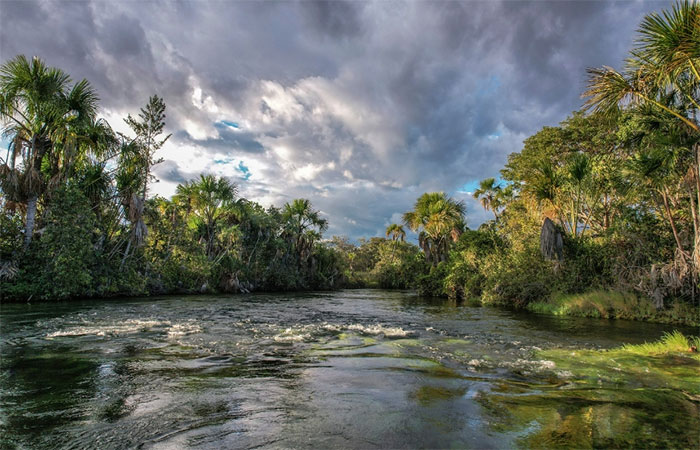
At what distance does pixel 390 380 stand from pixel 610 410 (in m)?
2.46

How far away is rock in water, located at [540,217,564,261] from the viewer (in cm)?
1669

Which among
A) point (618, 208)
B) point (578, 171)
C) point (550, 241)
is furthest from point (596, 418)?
point (618, 208)

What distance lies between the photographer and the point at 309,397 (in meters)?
4.13

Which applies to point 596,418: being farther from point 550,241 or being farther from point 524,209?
point 524,209

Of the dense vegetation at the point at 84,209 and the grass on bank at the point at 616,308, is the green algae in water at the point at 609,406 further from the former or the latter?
the dense vegetation at the point at 84,209

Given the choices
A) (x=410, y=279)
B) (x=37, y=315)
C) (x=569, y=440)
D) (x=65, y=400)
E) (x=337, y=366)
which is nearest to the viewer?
(x=569, y=440)

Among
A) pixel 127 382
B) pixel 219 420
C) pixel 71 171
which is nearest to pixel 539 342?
pixel 219 420

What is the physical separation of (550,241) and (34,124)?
25.1m

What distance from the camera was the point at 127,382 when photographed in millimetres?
4602

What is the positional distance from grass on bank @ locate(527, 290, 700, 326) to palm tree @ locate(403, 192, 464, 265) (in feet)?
47.0

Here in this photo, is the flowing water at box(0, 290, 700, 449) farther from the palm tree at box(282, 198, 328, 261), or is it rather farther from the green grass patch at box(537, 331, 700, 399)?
the palm tree at box(282, 198, 328, 261)

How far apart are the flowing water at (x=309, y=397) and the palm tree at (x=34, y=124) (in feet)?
39.7

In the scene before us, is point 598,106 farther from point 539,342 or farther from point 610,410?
point 610,410

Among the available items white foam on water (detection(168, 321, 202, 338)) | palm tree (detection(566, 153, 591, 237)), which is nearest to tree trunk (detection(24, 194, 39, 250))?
white foam on water (detection(168, 321, 202, 338))
